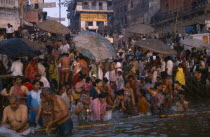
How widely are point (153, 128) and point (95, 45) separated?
591cm

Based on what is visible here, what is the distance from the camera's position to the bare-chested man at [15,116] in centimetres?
802

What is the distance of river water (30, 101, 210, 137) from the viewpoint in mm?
9031

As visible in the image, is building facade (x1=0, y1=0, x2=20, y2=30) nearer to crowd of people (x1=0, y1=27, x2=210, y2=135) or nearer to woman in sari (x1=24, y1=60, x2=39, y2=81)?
crowd of people (x1=0, y1=27, x2=210, y2=135)

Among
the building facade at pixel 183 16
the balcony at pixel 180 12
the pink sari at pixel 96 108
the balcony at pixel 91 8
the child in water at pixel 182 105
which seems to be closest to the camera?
the pink sari at pixel 96 108

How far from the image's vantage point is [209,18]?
3203cm

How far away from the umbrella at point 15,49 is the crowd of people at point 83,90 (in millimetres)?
581

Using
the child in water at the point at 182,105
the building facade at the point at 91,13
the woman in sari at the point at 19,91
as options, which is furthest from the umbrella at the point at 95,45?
the building facade at the point at 91,13

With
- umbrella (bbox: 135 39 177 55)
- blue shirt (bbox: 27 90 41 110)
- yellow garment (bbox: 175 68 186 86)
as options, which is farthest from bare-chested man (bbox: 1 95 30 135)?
yellow garment (bbox: 175 68 186 86)

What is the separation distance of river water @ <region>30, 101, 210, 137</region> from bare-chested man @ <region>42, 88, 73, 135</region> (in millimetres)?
764

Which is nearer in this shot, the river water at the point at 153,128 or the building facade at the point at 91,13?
the river water at the point at 153,128

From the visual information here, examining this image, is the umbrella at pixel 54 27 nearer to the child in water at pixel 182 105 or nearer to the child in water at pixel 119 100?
the child in water at pixel 119 100

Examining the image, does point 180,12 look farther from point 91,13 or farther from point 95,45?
point 91,13

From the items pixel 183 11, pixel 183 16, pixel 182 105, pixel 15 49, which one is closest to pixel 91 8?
pixel 183 11

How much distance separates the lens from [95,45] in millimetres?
14844
